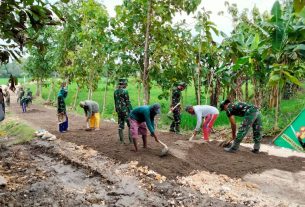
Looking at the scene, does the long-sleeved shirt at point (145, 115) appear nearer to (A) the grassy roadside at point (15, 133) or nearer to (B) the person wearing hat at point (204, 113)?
(B) the person wearing hat at point (204, 113)

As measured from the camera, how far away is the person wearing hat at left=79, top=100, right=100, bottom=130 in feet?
35.1

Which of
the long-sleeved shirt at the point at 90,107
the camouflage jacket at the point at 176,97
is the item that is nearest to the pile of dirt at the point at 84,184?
the long-sleeved shirt at the point at 90,107

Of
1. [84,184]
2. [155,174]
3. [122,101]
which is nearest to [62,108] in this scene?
[122,101]

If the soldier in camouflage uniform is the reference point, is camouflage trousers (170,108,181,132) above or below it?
below

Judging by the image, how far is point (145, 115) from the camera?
24.1ft

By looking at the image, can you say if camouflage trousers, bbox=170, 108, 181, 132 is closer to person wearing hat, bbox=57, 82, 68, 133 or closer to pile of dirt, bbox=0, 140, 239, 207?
pile of dirt, bbox=0, 140, 239, 207

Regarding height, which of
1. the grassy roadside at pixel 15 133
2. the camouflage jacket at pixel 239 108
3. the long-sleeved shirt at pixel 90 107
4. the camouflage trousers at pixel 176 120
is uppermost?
the camouflage jacket at pixel 239 108

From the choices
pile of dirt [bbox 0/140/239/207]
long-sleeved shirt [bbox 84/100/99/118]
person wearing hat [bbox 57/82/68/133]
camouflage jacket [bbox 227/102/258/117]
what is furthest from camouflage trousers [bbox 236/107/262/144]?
person wearing hat [bbox 57/82/68/133]

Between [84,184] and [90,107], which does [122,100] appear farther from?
[84,184]

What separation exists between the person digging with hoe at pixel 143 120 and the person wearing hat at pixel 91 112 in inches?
124

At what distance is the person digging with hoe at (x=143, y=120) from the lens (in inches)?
285

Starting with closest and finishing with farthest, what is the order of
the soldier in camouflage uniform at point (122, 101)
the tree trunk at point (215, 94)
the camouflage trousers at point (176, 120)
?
the soldier in camouflage uniform at point (122, 101) → the camouflage trousers at point (176, 120) → the tree trunk at point (215, 94)

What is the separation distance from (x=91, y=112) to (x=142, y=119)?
140 inches

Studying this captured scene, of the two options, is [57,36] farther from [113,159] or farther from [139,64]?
[113,159]
